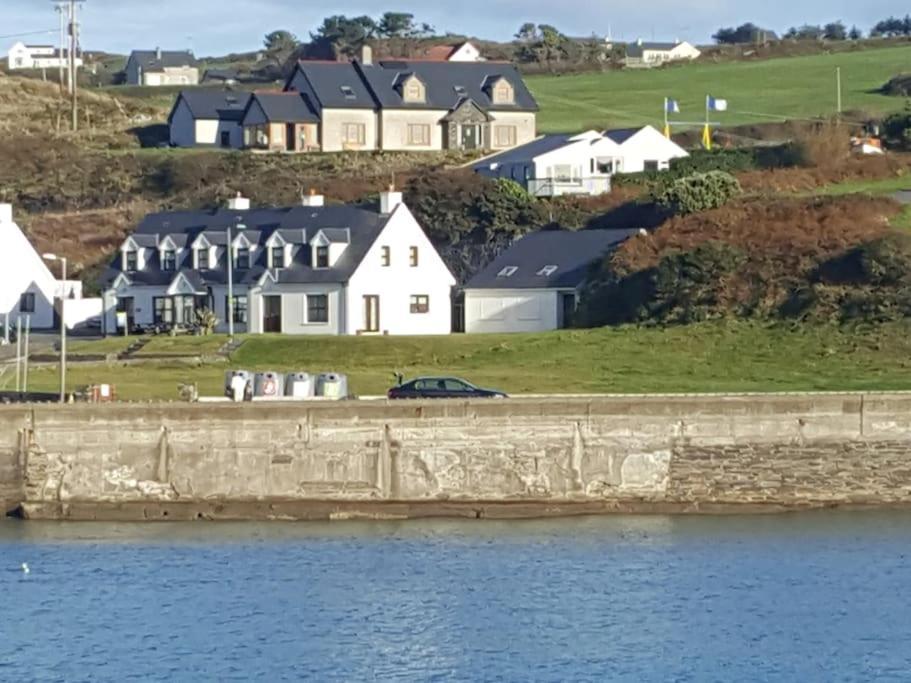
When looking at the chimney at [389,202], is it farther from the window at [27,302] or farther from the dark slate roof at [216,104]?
the dark slate roof at [216,104]

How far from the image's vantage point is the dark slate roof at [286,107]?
111m

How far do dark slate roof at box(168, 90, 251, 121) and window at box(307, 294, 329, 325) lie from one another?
1604 inches

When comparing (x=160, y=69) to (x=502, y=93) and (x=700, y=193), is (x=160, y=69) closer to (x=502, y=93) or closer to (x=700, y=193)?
(x=502, y=93)

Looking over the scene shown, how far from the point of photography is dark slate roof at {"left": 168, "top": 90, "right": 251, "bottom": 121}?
11625 centimetres

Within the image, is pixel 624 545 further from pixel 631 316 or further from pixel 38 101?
pixel 38 101

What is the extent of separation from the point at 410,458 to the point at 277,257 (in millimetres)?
29702

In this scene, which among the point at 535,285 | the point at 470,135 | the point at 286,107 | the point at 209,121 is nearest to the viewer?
the point at 535,285

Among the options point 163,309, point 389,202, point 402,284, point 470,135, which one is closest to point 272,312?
point 163,309

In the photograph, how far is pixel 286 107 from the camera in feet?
367

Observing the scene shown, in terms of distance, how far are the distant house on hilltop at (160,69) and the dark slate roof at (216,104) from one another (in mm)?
58167

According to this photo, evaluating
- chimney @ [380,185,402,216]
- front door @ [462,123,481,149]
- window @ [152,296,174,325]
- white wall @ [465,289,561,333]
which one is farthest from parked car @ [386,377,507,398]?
front door @ [462,123,481,149]

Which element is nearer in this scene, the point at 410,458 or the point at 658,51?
the point at 410,458

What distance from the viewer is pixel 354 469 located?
1911 inches

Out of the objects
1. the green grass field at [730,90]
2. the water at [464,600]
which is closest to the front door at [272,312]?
the water at [464,600]
